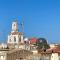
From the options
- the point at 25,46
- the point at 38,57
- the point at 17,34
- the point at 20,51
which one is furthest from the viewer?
the point at 17,34

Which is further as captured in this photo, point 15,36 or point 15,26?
point 15,36

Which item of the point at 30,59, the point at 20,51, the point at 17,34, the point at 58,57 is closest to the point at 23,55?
the point at 20,51

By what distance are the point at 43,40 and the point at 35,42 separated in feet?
7.35

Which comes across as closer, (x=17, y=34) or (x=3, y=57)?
(x=3, y=57)

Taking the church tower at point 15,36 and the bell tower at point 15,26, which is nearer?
the bell tower at point 15,26

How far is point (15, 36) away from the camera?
8438 centimetres

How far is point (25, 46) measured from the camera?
255ft

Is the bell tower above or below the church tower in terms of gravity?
above

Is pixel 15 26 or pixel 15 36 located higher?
pixel 15 26

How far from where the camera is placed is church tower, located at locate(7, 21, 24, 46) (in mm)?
82613

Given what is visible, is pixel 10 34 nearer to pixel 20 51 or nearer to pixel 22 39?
pixel 22 39

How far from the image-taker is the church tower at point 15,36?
8261 cm

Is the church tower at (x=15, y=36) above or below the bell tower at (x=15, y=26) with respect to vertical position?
below

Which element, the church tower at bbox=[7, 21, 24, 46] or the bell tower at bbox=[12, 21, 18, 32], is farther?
the church tower at bbox=[7, 21, 24, 46]
